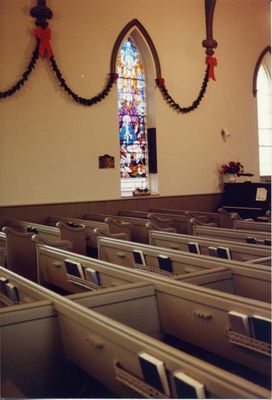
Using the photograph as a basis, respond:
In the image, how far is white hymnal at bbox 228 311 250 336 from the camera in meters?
1.90

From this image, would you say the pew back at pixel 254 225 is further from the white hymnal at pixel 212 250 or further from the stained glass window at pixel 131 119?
the stained glass window at pixel 131 119

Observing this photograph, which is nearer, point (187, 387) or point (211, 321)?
point (187, 387)

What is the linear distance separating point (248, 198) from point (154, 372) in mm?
7563

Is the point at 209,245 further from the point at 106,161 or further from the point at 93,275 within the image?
the point at 106,161

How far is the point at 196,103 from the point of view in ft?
30.2

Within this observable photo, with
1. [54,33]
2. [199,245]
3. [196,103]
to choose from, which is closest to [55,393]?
[199,245]

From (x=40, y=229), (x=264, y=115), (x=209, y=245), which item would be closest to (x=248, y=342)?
(x=209, y=245)

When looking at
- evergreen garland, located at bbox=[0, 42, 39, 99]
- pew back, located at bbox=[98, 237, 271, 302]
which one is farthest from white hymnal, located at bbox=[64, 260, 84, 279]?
evergreen garland, located at bbox=[0, 42, 39, 99]

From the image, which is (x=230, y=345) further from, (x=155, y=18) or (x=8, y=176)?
(x=155, y=18)

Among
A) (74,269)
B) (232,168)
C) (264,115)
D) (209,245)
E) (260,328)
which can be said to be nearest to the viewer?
(260,328)

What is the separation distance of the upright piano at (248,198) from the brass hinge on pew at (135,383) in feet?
22.6

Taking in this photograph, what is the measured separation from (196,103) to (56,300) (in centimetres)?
755

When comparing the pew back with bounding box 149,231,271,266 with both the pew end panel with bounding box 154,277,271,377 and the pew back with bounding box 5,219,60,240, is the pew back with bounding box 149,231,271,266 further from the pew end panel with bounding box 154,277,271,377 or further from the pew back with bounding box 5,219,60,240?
the pew back with bounding box 5,219,60,240

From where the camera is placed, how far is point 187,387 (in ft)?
4.53
